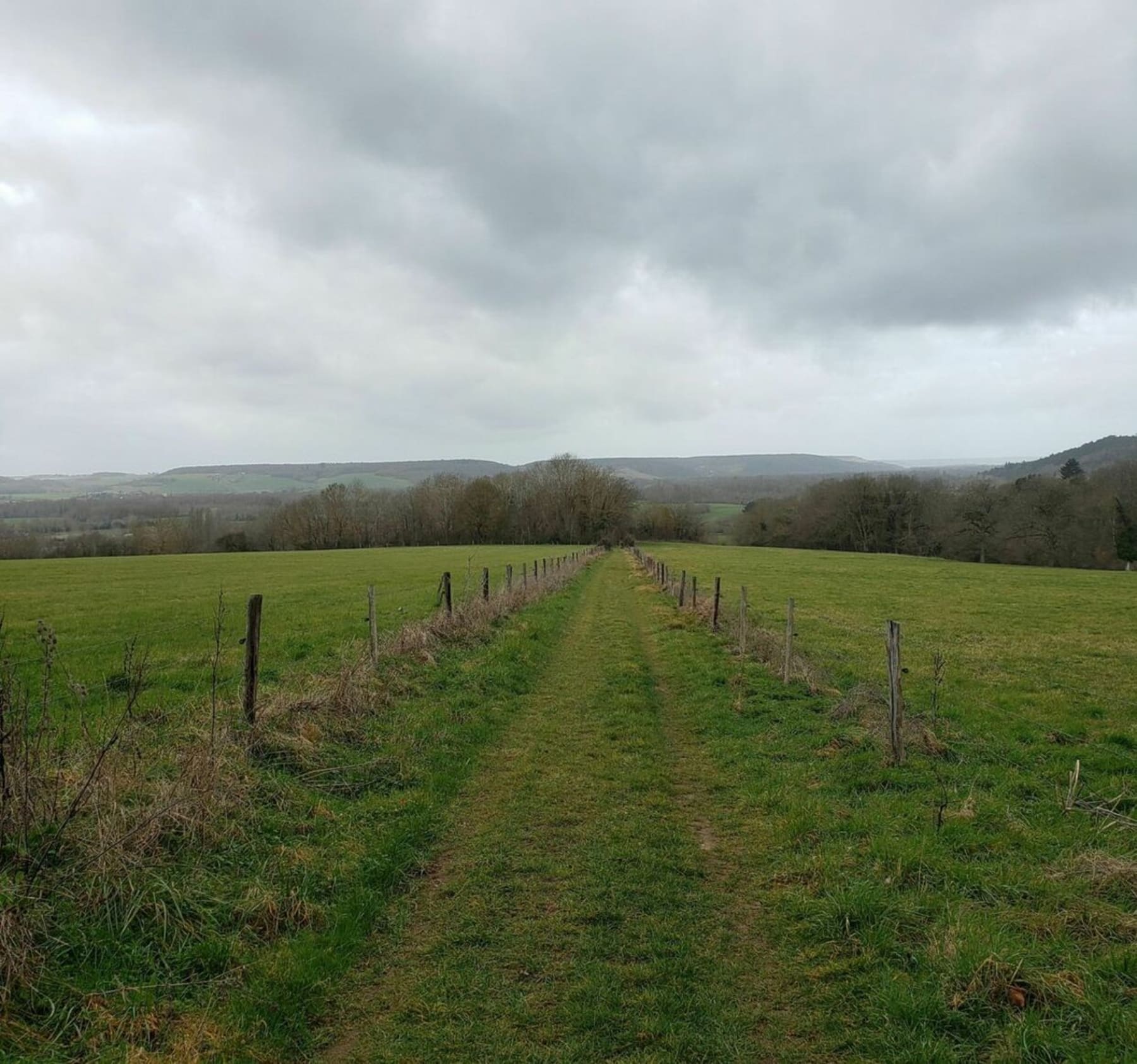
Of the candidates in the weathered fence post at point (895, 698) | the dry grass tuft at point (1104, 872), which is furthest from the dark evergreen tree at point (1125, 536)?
the dry grass tuft at point (1104, 872)

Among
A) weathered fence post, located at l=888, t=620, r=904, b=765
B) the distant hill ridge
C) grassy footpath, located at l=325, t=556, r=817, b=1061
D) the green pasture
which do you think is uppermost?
the distant hill ridge

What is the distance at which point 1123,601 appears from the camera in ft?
104

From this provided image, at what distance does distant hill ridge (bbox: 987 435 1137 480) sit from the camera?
503 ft

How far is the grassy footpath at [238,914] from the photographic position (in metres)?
4.05

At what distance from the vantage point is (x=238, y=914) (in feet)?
17.2

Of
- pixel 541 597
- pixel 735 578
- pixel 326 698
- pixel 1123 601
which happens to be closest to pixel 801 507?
pixel 735 578

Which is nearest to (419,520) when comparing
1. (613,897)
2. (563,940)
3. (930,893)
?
(613,897)

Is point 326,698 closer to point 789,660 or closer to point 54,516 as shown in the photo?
point 789,660

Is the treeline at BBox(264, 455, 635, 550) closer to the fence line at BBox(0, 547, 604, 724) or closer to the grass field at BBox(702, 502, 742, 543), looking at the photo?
the grass field at BBox(702, 502, 742, 543)

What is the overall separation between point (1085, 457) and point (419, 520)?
6415 inches

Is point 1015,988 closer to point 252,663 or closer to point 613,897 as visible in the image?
point 613,897

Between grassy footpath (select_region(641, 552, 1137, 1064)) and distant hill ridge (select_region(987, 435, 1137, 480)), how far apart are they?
169 metres

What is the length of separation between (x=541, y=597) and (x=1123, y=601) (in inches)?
1065

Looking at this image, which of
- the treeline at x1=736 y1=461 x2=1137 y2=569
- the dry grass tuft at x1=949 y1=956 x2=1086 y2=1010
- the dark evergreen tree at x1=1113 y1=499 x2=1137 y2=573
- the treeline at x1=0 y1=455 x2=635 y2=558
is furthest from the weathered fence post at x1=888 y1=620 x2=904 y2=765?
the treeline at x1=0 y1=455 x2=635 y2=558
